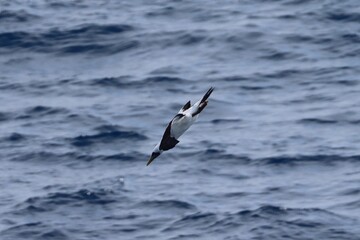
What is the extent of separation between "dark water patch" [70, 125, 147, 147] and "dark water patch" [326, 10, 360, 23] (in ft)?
24.3

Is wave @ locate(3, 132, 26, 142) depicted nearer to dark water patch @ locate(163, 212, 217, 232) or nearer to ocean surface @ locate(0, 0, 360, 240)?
ocean surface @ locate(0, 0, 360, 240)

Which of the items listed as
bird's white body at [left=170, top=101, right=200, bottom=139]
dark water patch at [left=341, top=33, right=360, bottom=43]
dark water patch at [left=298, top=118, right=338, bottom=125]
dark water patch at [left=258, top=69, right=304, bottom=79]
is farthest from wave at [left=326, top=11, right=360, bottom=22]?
bird's white body at [left=170, top=101, right=200, bottom=139]

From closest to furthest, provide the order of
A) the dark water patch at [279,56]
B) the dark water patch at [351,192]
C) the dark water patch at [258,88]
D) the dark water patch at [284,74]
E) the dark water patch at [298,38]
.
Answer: the dark water patch at [351,192], the dark water patch at [258,88], the dark water patch at [284,74], the dark water patch at [279,56], the dark water patch at [298,38]

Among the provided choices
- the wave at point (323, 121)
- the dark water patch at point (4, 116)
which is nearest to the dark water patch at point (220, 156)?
the wave at point (323, 121)

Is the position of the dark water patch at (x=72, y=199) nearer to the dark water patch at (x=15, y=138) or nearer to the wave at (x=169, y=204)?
the wave at (x=169, y=204)

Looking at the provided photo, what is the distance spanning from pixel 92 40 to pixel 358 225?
1176 centimetres

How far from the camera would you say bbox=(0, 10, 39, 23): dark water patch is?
32188mm

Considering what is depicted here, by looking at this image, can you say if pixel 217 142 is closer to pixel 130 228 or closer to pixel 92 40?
pixel 130 228

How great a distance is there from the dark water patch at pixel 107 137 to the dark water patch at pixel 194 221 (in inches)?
145

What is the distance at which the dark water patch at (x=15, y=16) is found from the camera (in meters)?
32.2

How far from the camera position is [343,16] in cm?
3012

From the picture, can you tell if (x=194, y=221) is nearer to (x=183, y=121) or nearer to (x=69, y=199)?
(x=69, y=199)

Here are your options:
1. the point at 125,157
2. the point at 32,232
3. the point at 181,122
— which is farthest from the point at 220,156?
the point at 181,122

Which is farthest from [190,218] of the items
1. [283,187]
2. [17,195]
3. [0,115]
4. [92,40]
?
[92,40]
